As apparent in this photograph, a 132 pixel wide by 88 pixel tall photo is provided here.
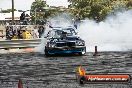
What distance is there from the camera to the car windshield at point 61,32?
23975 mm

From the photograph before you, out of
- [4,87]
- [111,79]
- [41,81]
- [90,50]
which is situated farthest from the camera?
[90,50]

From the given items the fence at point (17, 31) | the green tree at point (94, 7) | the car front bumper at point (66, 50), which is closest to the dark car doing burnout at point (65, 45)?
the car front bumper at point (66, 50)

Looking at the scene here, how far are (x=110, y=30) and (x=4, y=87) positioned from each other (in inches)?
1067

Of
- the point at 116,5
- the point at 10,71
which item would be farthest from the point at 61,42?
the point at 116,5

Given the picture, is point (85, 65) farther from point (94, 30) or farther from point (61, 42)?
point (94, 30)

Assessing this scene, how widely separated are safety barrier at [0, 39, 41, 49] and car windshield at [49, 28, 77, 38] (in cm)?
426

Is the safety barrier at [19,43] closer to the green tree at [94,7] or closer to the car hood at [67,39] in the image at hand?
the car hood at [67,39]

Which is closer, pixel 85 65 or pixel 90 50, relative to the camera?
pixel 85 65

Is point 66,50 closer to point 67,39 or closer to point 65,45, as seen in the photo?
point 65,45

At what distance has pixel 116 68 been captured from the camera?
16516 mm

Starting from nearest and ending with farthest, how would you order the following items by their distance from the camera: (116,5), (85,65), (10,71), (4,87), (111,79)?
1. (111,79)
2. (4,87)
3. (10,71)
4. (85,65)
5. (116,5)

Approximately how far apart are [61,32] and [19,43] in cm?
494

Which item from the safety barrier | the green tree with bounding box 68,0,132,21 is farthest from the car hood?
the green tree with bounding box 68,0,132,21

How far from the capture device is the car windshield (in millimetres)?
23975
